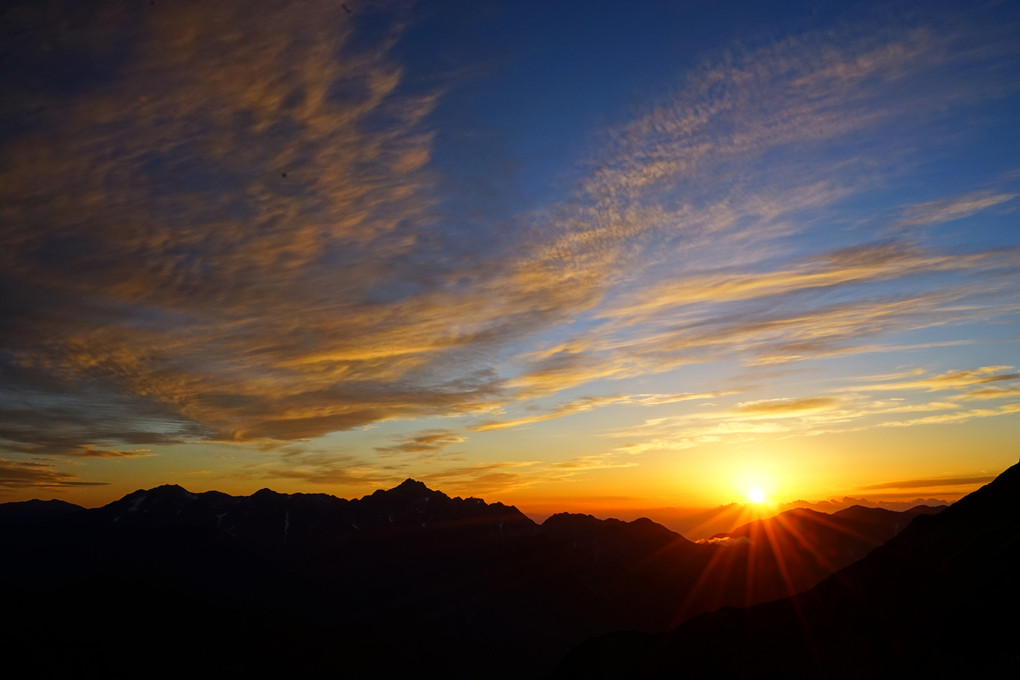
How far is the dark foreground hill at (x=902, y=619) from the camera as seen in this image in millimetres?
47250

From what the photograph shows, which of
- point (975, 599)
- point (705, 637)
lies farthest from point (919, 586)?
point (705, 637)

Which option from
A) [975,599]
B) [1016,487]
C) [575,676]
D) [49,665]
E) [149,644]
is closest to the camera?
[975,599]

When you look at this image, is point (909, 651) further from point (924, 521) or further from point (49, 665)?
point (49, 665)

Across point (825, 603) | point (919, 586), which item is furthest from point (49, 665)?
point (919, 586)

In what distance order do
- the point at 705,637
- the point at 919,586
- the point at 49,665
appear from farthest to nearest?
the point at 49,665 → the point at 705,637 → the point at 919,586

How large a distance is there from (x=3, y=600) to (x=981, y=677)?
255m

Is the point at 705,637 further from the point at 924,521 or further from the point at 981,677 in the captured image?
the point at 981,677

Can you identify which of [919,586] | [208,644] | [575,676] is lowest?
[208,644]

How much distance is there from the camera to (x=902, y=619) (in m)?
56.7

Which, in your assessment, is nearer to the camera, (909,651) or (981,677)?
(981,677)

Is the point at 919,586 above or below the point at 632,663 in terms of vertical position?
above

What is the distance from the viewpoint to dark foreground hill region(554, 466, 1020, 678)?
1860 inches

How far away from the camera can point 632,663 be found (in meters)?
93.8

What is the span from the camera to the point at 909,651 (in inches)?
2039
